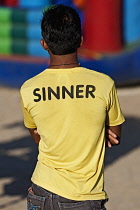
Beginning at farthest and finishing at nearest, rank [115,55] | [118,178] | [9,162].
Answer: [115,55]
[9,162]
[118,178]

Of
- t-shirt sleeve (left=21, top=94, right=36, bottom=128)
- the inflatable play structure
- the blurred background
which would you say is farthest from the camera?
the inflatable play structure

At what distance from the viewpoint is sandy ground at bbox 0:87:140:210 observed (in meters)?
5.50

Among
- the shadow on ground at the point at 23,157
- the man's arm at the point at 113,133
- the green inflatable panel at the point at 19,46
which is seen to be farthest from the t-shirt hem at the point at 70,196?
the green inflatable panel at the point at 19,46

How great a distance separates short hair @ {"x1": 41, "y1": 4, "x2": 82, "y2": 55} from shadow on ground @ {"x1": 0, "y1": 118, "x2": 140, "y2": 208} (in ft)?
9.82

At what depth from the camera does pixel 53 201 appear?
9.07ft

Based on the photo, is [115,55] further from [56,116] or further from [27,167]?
[56,116]

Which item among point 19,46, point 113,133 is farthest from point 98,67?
point 113,133

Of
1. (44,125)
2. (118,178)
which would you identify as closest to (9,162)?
(118,178)

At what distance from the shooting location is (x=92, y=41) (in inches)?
411

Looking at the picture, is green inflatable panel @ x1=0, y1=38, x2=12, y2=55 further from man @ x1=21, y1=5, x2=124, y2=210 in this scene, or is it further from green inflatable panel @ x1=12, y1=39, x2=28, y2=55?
man @ x1=21, y1=5, x2=124, y2=210

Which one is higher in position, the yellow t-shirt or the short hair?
the short hair

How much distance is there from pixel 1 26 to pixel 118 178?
5.21m

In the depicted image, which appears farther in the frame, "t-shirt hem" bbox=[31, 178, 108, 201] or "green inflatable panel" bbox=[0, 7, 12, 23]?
"green inflatable panel" bbox=[0, 7, 12, 23]

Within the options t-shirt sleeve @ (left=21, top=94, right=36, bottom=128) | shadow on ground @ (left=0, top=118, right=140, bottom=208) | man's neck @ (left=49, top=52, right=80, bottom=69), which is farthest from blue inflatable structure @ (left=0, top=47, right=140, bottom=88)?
man's neck @ (left=49, top=52, right=80, bottom=69)
